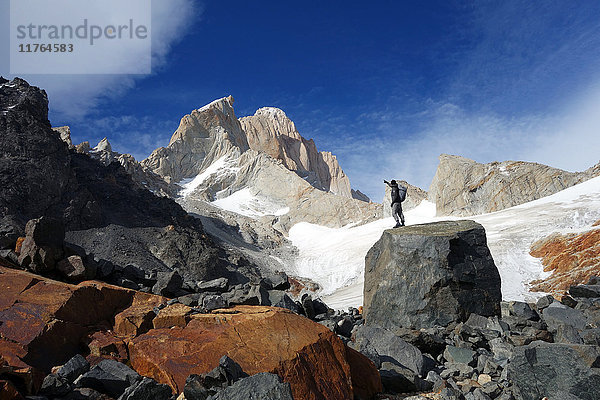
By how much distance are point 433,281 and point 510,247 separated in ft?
69.4

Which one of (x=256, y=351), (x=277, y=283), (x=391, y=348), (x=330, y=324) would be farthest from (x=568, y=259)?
(x=256, y=351)

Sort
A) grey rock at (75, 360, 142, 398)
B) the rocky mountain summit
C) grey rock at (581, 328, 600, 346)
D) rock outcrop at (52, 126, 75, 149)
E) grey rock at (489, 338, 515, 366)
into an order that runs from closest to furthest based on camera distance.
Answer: grey rock at (75, 360, 142, 398), grey rock at (489, 338, 515, 366), grey rock at (581, 328, 600, 346), rock outcrop at (52, 126, 75, 149), the rocky mountain summit

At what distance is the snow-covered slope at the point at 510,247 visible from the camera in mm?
22753

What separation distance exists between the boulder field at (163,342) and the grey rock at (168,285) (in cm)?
261

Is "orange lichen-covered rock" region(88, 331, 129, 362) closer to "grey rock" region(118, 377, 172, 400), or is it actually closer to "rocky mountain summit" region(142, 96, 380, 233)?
"grey rock" region(118, 377, 172, 400)

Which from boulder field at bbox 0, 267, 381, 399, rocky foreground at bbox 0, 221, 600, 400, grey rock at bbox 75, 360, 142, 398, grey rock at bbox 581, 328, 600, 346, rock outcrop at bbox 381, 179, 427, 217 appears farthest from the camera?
rock outcrop at bbox 381, 179, 427, 217

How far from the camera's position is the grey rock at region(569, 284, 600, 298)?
1091cm

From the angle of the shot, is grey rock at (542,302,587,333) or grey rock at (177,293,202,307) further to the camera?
grey rock at (542,302,587,333)

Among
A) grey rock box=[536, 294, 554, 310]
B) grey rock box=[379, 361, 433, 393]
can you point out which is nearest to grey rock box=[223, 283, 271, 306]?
grey rock box=[379, 361, 433, 393]

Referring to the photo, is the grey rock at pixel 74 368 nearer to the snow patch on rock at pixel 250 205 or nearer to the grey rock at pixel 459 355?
the grey rock at pixel 459 355

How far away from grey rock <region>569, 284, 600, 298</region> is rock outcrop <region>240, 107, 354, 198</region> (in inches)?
5644

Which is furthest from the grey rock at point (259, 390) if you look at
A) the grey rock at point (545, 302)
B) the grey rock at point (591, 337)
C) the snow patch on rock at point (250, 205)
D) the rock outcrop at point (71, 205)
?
the snow patch on rock at point (250, 205)

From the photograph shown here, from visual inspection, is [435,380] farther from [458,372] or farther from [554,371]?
[554,371]

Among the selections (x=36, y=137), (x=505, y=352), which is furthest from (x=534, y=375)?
(x=36, y=137)
